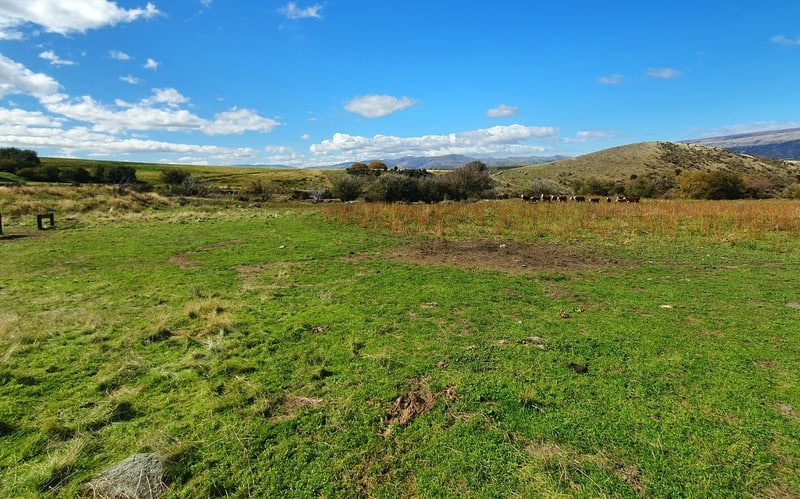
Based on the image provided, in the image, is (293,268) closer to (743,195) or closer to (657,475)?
(657,475)

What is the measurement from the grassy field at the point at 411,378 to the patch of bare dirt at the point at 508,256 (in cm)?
22

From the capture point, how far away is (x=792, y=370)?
3.97 m

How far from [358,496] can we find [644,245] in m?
12.1

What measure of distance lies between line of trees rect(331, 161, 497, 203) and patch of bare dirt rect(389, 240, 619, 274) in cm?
2122

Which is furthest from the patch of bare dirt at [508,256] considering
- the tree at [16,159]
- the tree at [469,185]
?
the tree at [16,159]

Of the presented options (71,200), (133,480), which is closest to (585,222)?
(133,480)

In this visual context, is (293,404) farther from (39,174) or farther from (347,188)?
(39,174)

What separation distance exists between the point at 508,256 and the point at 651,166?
258 feet

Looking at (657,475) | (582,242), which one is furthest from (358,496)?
(582,242)

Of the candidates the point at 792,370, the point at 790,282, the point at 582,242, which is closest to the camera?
the point at 792,370

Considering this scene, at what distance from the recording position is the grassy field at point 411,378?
8.85 ft

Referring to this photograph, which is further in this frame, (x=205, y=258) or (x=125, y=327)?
(x=205, y=258)

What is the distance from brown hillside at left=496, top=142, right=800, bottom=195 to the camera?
2638 inches

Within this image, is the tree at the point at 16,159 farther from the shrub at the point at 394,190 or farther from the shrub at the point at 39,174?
the shrub at the point at 394,190
